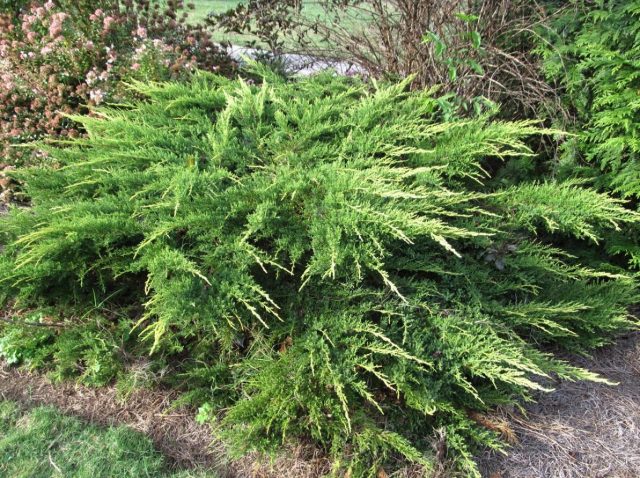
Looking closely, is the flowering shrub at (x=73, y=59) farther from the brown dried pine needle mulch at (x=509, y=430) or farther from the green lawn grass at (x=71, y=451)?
the green lawn grass at (x=71, y=451)

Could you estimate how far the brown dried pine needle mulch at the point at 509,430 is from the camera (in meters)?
2.24

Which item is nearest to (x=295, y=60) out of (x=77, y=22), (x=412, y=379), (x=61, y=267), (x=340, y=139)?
(x=77, y=22)

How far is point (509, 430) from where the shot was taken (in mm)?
2248

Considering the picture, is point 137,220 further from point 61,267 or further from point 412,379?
point 412,379

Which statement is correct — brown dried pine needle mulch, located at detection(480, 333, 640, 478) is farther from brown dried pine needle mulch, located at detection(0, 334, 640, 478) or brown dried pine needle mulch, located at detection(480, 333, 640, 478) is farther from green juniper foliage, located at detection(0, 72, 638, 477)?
green juniper foliage, located at detection(0, 72, 638, 477)

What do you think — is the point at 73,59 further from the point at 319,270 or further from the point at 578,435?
the point at 578,435

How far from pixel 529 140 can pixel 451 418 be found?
88.8 inches

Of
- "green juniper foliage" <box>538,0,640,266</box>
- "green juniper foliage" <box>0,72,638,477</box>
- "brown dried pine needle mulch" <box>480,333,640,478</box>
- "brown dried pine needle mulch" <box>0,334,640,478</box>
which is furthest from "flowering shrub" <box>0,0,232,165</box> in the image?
"brown dried pine needle mulch" <box>480,333,640,478</box>

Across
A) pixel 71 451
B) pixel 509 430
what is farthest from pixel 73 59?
pixel 509 430

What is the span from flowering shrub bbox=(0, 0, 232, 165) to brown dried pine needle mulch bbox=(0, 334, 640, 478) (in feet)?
6.85

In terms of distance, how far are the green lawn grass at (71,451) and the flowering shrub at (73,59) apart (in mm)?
2245

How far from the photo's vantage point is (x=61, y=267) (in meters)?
2.38

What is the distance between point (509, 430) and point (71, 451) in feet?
6.79

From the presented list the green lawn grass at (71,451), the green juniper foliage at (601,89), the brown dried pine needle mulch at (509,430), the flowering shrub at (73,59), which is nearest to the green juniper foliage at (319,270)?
the brown dried pine needle mulch at (509,430)
